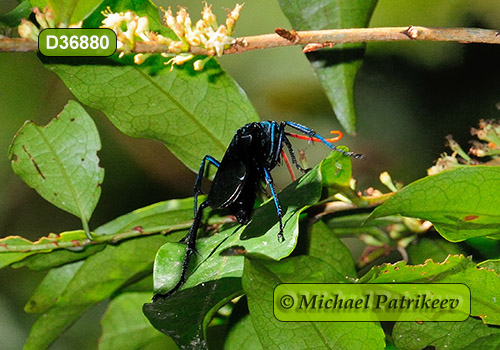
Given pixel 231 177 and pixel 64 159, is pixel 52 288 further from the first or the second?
pixel 231 177

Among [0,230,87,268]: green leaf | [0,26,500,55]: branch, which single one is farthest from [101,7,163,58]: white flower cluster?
[0,230,87,268]: green leaf

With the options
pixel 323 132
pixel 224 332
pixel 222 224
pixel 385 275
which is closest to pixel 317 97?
pixel 323 132

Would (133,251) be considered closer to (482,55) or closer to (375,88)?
(375,88)

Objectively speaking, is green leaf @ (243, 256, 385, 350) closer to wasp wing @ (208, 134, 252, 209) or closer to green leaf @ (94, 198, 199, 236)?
wasp wing @ (208, 134, 252, 209)

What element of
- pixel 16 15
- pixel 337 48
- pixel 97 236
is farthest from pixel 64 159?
pixel 337 48

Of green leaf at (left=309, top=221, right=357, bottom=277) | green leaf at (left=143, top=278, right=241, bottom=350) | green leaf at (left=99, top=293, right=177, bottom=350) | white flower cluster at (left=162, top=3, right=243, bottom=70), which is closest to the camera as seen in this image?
green leaf at (left=143, top=278, right=241, bottom=350)

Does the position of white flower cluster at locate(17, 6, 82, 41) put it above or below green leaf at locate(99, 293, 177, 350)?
above

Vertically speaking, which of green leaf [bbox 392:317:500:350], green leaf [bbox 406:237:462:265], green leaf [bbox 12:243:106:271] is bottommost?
green leaf [bbox 406:237:462:265]
